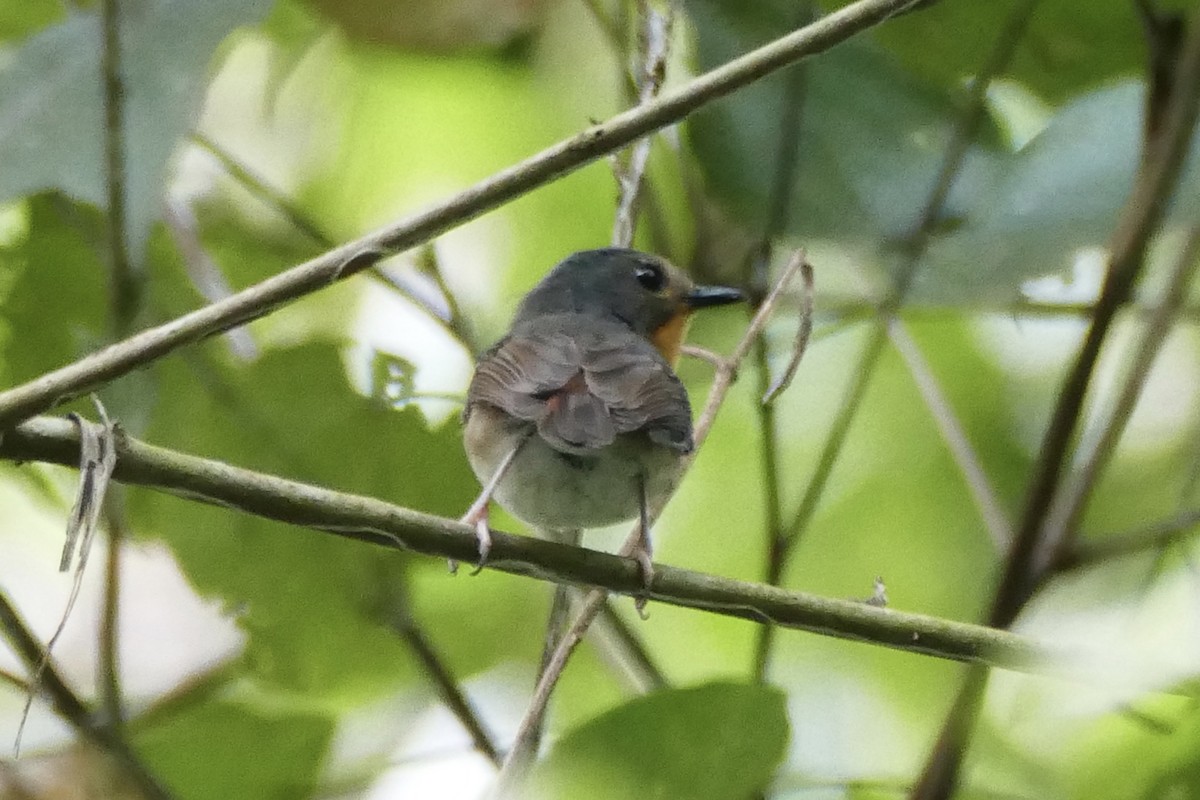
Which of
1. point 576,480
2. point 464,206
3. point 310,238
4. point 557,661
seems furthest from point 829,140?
point 464,206

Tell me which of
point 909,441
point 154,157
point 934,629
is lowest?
point 934,629

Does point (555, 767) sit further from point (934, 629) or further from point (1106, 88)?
point (1106, 88)

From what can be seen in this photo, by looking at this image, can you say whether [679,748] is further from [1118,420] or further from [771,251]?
[771,251]

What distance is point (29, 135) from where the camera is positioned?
214 cm

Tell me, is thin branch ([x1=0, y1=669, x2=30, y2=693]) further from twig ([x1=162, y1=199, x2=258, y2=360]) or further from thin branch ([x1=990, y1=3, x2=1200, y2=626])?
thin branch ([x1=990, y1=3, x2=1200, y2=626])

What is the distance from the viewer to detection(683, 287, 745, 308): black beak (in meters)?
2.80

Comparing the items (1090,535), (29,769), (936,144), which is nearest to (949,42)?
(936,144)

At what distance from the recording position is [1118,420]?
7.86ft

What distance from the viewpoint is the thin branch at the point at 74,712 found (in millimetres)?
1969

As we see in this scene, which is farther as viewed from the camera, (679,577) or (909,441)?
(909,441)

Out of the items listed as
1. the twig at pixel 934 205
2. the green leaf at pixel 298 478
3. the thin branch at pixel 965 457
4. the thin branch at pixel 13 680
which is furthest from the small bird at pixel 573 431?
the thin branch at pixel 13 680

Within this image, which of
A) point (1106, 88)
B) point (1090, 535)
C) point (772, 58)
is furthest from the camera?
point (1090, 535)

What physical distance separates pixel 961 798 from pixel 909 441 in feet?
3.40

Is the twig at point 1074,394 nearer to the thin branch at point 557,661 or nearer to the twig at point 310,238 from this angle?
the thin branch at point 557,661
